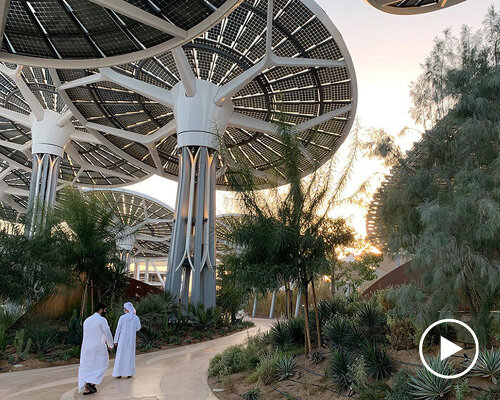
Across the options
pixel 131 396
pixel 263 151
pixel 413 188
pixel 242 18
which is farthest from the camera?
pixel 263 151

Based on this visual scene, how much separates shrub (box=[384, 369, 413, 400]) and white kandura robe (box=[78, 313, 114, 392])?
4.82 meters

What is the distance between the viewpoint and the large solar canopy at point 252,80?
725 inches

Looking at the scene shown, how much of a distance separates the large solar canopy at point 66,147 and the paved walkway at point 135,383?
18663mm

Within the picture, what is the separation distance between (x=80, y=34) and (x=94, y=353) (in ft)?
20.9

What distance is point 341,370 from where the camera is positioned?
7.31 meters

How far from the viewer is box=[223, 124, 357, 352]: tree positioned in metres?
9.02

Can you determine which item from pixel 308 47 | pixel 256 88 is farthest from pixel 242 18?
pixel 256 88

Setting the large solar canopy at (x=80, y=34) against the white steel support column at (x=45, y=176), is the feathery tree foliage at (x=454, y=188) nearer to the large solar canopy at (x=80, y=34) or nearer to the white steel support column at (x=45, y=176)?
the large solar canopy at (x=80, y=34)

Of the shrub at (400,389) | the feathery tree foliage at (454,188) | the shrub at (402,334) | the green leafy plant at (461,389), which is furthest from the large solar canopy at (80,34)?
the green leafy plant at (461,389)

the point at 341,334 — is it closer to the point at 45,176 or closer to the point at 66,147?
the point at 45,176

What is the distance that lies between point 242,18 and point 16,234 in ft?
37.4

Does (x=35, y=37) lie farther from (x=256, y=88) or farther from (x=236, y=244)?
(x=256, y=88)

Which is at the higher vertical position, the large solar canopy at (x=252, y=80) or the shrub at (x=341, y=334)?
the large solar canopy at (x=252, y=80)

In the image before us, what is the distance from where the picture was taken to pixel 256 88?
891 inches
